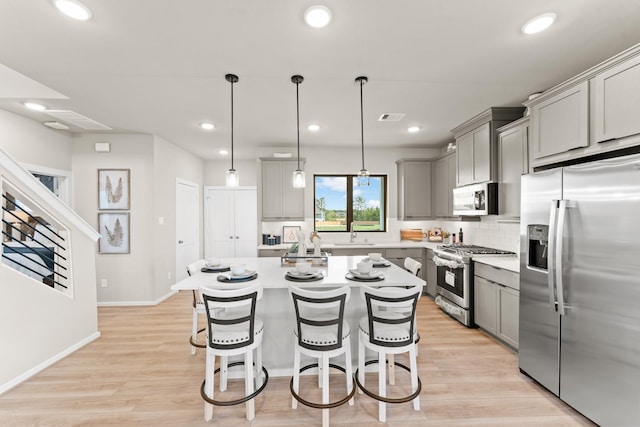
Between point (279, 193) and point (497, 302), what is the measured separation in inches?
143

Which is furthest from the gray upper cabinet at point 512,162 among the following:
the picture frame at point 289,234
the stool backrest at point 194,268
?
the stool backrest at point 194,268

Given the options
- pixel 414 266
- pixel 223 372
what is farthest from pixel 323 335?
pixel 414 266

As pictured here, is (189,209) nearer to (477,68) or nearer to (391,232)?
(391,232)

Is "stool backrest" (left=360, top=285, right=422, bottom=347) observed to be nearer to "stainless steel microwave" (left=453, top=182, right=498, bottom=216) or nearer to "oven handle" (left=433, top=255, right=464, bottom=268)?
"oven handle" (left=433, top=255, right=464, bottom=268)

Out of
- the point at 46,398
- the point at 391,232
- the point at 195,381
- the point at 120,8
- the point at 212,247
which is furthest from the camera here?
the point at 212,247

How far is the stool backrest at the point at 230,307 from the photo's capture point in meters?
1.92

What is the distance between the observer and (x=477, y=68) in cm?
256

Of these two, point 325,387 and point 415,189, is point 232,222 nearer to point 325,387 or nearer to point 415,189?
point 415,189

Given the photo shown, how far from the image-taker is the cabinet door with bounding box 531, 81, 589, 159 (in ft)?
7.13

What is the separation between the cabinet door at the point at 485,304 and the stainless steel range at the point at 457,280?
83mm

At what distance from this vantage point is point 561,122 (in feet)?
7.74

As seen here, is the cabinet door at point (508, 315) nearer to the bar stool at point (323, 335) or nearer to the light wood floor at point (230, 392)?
the light wood floor at point (230, 392)

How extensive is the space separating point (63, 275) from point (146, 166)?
6.42 feet

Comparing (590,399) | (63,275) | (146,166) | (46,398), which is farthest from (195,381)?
(146,166)
